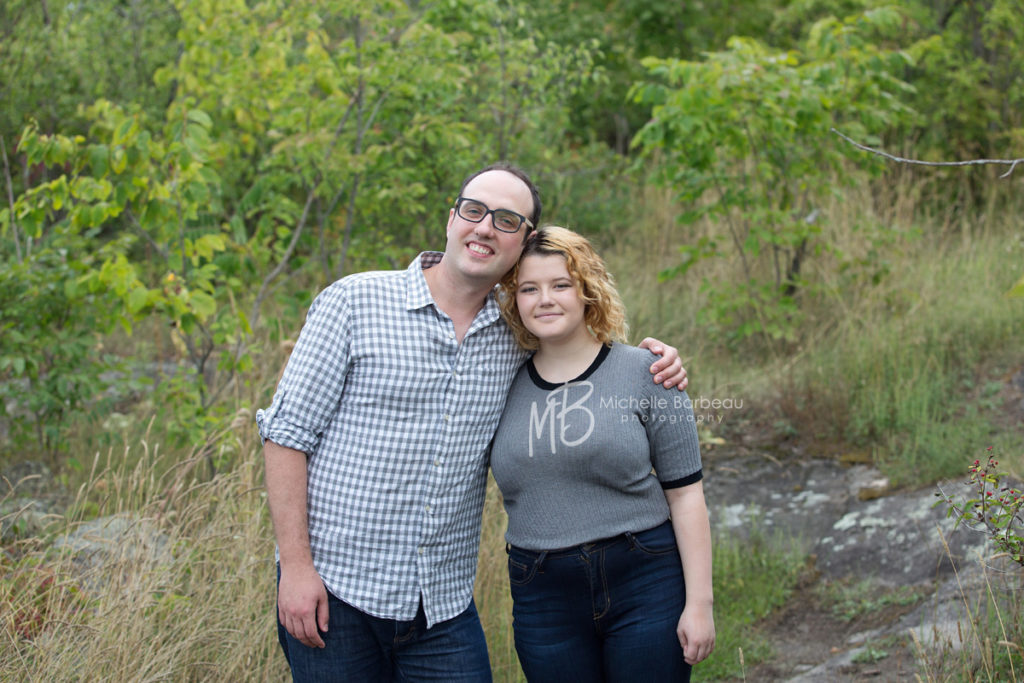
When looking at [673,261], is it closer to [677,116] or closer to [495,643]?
[677,116]

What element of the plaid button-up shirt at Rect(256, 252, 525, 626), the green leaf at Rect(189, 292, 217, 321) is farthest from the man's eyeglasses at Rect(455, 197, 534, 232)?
the green leaf at Rect(189, 292, 217, 321)

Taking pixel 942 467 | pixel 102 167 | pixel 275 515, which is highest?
pixel 102 167

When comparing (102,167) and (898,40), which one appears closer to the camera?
(102,167)

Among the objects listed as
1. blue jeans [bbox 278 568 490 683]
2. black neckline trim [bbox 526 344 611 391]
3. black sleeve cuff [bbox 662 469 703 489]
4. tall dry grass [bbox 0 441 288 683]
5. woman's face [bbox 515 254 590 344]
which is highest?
woman's face [bbox 515 254 590 344]

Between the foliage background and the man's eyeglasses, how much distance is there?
1.76m

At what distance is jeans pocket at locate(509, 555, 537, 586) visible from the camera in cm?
243

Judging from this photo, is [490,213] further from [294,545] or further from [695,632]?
[695,632]

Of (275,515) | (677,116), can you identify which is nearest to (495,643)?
(275,515)

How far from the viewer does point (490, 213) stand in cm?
247

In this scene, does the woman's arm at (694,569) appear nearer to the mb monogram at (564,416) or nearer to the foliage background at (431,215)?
the mb monogram at (564,416)

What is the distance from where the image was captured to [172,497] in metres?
3.52

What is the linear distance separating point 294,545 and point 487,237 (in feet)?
3.05

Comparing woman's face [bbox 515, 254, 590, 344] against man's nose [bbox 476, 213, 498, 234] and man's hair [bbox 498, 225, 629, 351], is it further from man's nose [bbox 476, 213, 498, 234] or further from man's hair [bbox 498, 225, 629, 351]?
man's nose [bbox 476, 213, 498, 234]

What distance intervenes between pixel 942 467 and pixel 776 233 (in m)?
2.38
